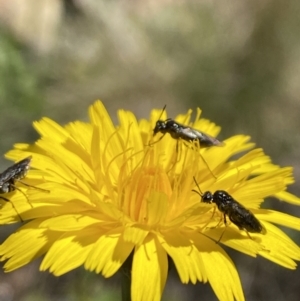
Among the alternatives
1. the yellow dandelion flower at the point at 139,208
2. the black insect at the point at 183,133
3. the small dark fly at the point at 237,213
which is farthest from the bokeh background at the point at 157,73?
the small dark fly at the point at 237,213

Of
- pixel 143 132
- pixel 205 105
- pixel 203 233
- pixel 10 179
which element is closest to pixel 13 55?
pixel 205 105

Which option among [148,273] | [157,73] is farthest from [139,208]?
[157,73]

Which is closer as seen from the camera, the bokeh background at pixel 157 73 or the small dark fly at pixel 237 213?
the small dark fly at pixel 237 213

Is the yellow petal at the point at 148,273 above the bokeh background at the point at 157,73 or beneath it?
beneath

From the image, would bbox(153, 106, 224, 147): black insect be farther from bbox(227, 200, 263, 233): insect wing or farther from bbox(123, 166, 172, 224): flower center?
bbox(227, 200, 263, 233): insect wing

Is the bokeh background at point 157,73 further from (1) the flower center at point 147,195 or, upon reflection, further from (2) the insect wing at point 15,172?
(2) the insect wing at point 15,172

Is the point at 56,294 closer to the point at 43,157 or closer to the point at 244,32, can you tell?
the point at 43,157

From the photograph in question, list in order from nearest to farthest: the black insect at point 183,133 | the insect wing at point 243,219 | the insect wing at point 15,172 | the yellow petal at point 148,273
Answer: the yellow petal at point 148,273
the insect wing at point 243,219
the insect wing at point 15,172
the black insect at point 183,133

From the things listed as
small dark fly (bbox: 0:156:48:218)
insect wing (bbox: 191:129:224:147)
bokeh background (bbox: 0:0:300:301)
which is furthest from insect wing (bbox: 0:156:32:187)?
bokeh background (bbox: 0:0:300:301)
